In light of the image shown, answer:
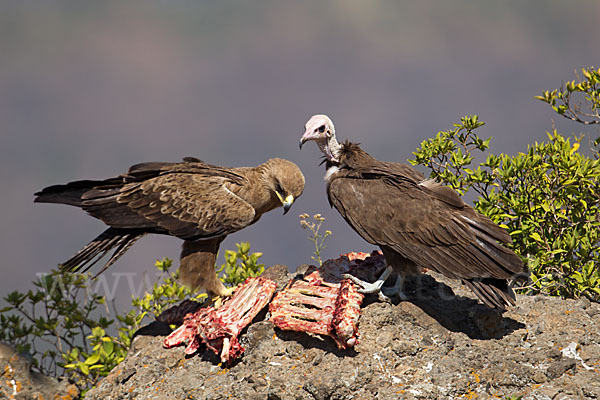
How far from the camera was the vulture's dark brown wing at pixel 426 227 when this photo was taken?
5.80 meters

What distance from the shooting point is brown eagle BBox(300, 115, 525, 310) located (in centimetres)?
579

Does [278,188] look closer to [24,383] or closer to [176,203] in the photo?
[176,203]

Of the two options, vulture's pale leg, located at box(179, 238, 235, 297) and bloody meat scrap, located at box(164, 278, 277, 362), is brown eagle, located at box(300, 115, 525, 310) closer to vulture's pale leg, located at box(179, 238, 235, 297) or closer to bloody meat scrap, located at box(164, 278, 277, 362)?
bloody meat scrap, located at box(164, 278, 277, 362)

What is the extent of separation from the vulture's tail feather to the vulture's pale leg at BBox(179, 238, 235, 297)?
2.12 ft

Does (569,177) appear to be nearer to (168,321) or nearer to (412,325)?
(412,325)

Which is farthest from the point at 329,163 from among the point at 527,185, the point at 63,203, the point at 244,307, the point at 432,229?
the point at 63,203

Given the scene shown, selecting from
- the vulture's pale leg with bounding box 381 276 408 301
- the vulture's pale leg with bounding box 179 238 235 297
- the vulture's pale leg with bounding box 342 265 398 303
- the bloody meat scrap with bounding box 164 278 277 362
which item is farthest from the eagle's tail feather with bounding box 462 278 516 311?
the vulture's pale leg with bounding box 179 238 235 297

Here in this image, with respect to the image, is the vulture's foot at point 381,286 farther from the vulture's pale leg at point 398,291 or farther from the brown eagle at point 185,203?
the brown eagle at point 185,203

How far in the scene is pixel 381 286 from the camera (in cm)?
629

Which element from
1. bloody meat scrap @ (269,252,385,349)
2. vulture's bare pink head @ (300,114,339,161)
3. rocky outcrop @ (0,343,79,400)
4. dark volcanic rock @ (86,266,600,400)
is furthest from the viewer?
rocky outcrop @ (0,343,79,400)

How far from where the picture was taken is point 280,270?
7.34m

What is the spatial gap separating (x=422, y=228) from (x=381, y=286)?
83 cm

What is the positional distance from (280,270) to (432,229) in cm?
220

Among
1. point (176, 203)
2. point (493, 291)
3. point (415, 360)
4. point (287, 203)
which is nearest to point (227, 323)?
point (287, 203)
